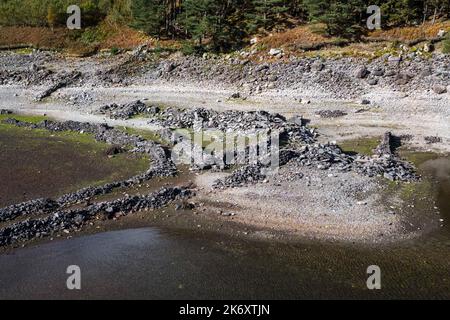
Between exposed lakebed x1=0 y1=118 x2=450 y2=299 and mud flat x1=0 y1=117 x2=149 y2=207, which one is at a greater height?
mud flat x1=0 y1=117 x2=149 y2=207

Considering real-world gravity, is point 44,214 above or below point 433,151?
below

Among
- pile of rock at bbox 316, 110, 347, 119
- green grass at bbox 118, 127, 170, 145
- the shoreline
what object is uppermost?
pile of rock at bbox 316, 110, 347, 119

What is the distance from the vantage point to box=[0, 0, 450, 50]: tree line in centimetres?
5397

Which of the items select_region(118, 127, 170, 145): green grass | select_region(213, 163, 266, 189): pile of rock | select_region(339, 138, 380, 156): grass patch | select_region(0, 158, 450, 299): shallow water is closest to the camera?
select_region(0, 158, 450, 299): shallow water

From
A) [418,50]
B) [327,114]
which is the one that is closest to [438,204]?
[327,114]

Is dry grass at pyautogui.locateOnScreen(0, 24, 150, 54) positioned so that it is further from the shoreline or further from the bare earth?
the shoreline

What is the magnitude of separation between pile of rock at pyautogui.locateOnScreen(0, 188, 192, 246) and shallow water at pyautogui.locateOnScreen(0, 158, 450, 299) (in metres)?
1.14

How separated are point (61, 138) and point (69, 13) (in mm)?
40310

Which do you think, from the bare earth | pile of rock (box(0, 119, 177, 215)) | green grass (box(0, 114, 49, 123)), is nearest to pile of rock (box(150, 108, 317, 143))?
the bare earth

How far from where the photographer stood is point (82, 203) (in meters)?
26.8

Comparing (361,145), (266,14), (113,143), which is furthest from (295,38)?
(113,143)

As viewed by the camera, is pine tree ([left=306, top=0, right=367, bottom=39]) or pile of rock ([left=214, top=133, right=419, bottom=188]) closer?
pile of rock ([left=214, top=133, right=419, bottom=188])

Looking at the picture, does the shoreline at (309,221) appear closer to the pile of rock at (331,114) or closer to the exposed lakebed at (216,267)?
the exposed lakebed at (216,267)
